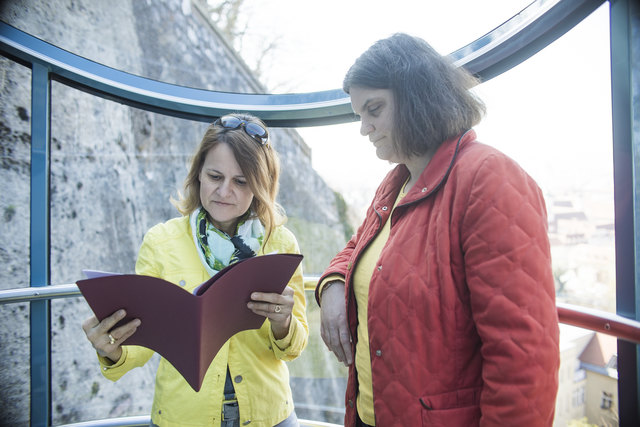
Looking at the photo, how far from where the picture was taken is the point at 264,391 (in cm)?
119

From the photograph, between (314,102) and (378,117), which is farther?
(314,102)

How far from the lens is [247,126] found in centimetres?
139

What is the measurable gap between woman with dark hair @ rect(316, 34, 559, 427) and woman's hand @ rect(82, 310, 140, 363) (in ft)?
1.92

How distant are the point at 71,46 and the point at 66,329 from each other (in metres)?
3.02

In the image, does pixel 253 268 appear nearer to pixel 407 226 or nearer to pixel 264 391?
pixel 407 226

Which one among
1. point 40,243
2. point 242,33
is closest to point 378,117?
point 40,243

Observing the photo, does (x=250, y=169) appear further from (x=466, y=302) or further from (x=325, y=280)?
(x=466, y=302)

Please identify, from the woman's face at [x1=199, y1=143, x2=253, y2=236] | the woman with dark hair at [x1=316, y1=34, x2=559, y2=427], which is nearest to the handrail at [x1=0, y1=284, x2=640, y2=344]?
→ the woman with dark hair at [x1=316, y1=34, x2=559, y2=427]

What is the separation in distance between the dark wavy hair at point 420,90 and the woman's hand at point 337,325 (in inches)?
20.7

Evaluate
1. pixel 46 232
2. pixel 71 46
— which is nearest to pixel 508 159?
pixel 46 232

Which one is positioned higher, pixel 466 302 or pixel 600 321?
pixel 466 302

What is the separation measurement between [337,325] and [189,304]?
0.49 meters

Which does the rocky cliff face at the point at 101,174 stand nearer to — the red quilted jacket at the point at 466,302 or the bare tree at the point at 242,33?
the bare tree at the point at 242,33

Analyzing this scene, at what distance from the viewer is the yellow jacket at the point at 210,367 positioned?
1.13 meters
